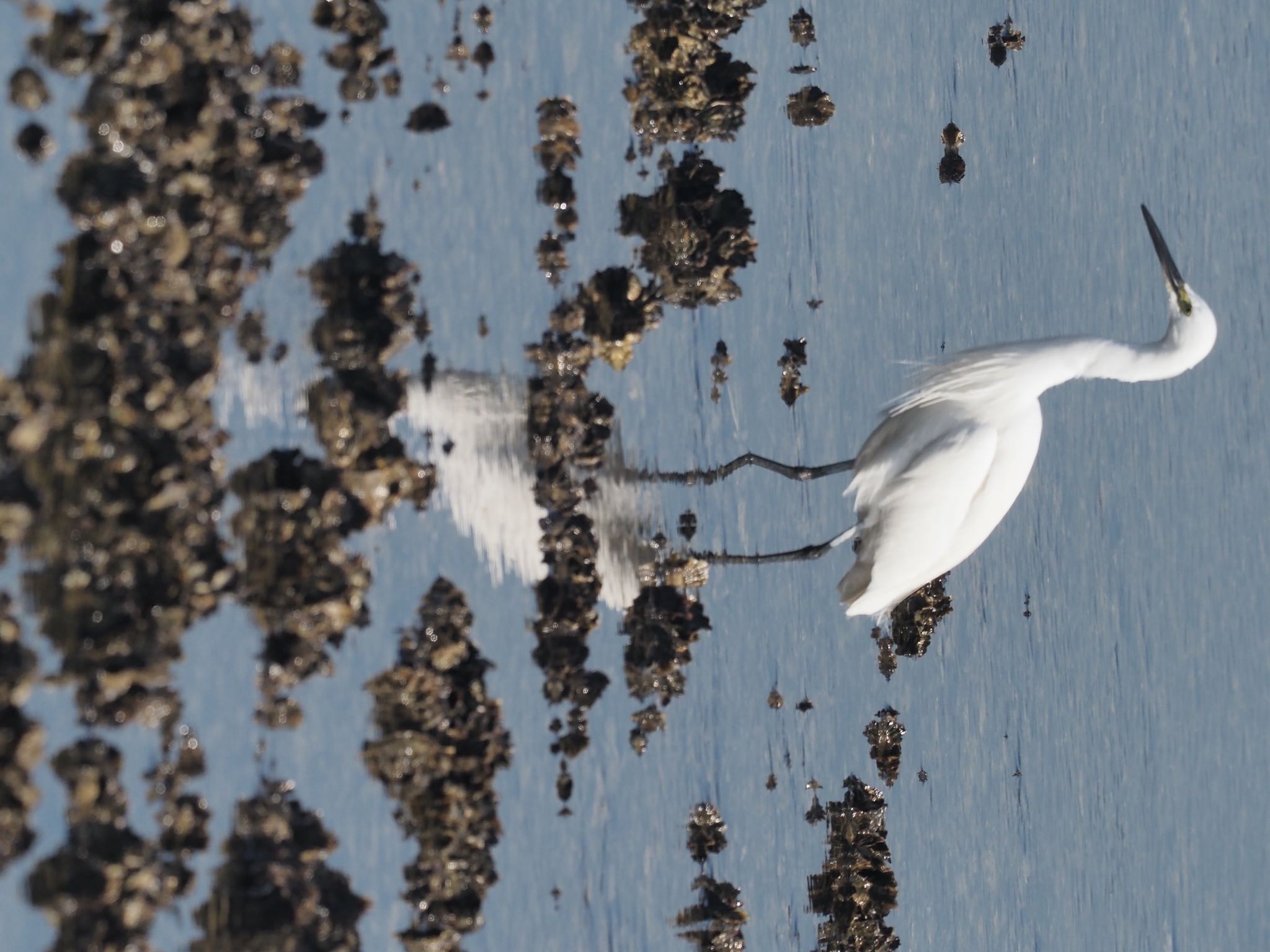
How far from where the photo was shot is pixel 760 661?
162 cm

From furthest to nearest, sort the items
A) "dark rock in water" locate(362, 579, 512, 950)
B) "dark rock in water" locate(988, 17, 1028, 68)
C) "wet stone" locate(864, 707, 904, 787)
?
1. "dark rock in water" locate(988, 17, 1028, 68)
2. "wet stone" locate(864, 707, 904, 787)
3. "dark rock in water" locate(362, 579, 512, 950)

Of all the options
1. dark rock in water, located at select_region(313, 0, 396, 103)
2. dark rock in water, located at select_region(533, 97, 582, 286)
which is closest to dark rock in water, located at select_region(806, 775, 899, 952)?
dark rock in water, located at select_region(533, 97, 582, 286)

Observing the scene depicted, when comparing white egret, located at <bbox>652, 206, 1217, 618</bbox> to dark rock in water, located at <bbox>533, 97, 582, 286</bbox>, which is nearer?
dark rock in water, located at <bbox>533, 97, 582, 286</bbox>

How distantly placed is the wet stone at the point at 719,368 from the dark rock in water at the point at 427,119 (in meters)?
0.45

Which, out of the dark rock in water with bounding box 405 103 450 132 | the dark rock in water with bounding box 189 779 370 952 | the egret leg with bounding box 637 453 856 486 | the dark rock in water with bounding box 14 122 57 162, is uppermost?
the dark rock in water with bounding box 405 103 450 132

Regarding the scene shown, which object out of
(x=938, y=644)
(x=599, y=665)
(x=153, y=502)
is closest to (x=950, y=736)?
(x=938, y=644)

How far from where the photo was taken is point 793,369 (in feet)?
5.41

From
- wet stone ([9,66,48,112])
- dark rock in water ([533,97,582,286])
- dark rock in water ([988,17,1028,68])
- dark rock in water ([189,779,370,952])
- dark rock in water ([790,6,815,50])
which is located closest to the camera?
wet stone ([9,66,48,112])

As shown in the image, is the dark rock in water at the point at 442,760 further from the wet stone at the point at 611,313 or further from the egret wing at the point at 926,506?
the egret wing at the point at 926,506

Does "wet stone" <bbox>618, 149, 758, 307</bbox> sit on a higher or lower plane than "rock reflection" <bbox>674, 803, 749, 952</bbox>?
higher

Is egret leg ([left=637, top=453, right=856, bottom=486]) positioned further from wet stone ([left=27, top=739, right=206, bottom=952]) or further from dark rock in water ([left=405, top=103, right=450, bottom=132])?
wet stone ([left=27, top=739, right=206, bottom=952])

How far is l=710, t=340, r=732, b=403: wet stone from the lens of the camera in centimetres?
157

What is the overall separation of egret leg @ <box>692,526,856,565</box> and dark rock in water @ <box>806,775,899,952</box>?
0.33 meters

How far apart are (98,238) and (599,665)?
721 mm
